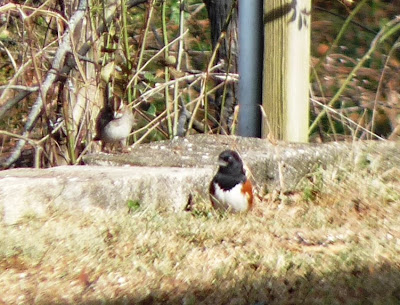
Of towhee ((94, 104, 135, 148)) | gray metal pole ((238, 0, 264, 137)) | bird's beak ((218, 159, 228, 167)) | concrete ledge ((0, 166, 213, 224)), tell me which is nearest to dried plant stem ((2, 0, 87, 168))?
towhee ((94, 104, 135, 148))

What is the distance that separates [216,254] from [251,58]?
1726 mm

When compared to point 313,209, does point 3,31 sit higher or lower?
higher

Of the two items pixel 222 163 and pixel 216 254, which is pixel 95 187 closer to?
pixel 222 163

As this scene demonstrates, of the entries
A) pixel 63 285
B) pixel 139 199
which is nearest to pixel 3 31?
pixel 139 199

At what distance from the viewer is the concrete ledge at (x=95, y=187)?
4.55m

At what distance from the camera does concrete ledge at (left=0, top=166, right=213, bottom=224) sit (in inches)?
179

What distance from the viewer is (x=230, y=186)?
4.91 meters

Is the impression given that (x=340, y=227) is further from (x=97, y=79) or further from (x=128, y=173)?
(x=97, y=79)

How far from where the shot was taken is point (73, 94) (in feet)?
22.0

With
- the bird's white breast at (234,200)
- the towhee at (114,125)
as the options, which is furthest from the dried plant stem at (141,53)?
the bird's white breast at (234,200)

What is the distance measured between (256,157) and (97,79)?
1756 millimetres

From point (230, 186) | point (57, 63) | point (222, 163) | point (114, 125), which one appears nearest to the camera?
point (230, 186)

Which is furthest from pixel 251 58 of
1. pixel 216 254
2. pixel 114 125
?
pixel 216 254

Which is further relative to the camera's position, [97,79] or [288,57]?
[97,79]
